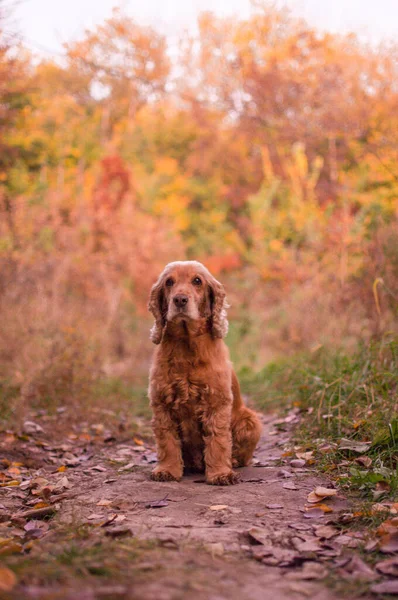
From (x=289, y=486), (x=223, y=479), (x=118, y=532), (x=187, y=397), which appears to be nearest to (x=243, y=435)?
(x=223, y=479)

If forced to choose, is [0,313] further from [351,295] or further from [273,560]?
[273,560]

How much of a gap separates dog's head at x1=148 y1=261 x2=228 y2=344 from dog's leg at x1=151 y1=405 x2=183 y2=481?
0.60 meters

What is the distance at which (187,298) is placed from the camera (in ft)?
14.3

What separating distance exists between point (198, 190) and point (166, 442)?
77.3 feet

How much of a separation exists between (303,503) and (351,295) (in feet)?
16.2

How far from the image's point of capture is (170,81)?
19.4 meters

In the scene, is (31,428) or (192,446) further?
(31,428)

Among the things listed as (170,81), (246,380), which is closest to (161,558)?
(246,380)

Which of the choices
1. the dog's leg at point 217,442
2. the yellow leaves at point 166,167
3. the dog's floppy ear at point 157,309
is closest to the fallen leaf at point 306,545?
the dog's leg at point 217,442

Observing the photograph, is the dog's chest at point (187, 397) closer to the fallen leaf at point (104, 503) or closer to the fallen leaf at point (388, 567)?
the fallen leaf at point (104, 503)

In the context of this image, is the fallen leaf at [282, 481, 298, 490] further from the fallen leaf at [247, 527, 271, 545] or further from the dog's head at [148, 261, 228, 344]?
the dog's head at [148, 261, 228, 344]

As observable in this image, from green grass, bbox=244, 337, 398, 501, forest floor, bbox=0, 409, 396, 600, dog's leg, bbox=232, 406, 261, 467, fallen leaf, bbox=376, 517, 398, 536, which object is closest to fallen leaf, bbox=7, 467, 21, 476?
forest floor, bbox=0, 409, 396, 600

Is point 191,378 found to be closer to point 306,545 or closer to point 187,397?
point 187,397

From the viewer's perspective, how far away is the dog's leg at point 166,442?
4.57m
